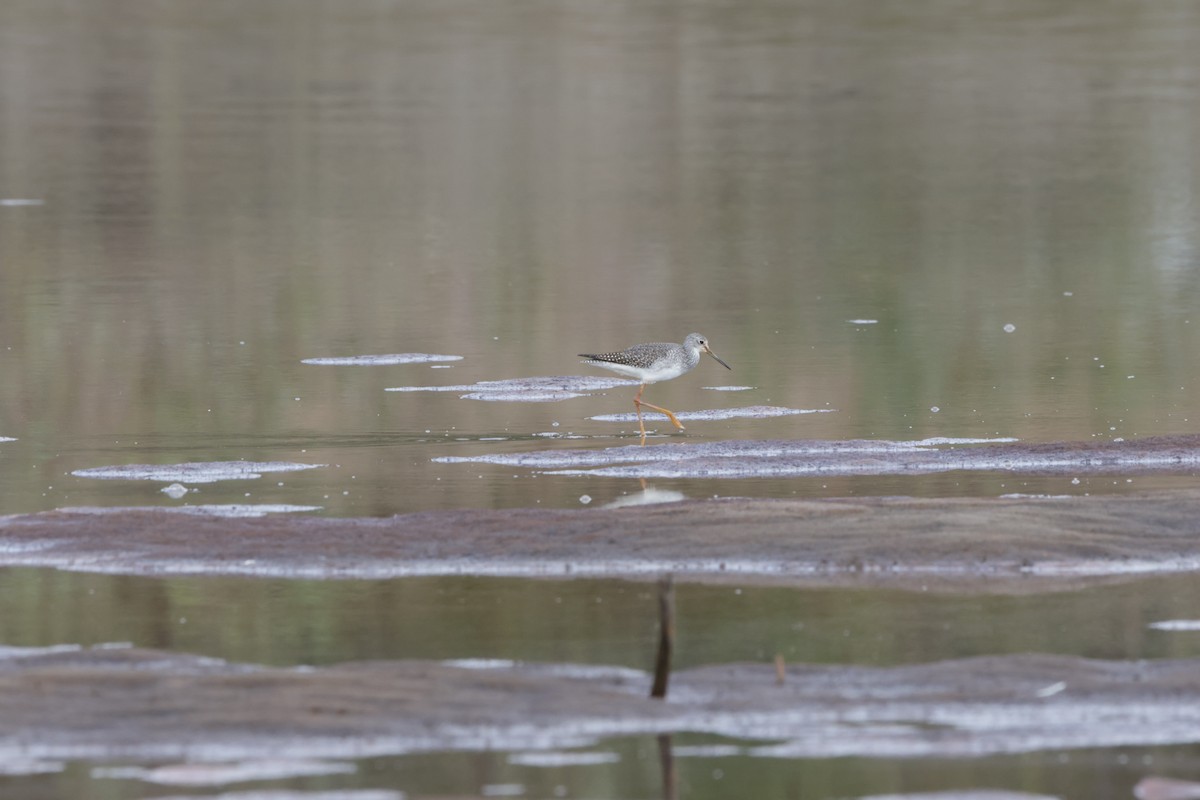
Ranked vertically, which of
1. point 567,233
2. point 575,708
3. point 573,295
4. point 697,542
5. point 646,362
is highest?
point 567,233

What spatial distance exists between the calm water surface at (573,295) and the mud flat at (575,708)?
9.9 inches

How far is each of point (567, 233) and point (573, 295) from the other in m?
6.51

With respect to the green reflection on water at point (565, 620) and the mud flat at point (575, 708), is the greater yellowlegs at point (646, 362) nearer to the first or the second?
the green reflection on water at point (565, 620)

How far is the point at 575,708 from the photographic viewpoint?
831cm

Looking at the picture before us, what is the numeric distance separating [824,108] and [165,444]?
1534 inches

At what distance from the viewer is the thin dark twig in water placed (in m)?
8.70

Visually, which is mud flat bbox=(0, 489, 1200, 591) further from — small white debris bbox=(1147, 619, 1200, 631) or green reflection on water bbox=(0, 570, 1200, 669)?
small white debris bbox=(1147, 619, 1200, 631)

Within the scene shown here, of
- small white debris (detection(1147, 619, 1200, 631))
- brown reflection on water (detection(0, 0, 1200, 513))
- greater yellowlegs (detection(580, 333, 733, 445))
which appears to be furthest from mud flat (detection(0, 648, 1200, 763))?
greater yellowlegs (detection(580, 333, 733, 445))

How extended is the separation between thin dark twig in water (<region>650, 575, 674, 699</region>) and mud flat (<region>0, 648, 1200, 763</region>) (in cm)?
5

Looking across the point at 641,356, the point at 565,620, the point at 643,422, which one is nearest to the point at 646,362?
the point at 641,356

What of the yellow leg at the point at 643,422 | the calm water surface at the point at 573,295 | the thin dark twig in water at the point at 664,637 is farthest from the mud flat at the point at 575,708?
the yellow leg at the point at 643,422

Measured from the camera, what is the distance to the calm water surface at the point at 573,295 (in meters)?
9.78

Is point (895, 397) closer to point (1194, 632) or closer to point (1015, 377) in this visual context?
point (1015, 377)

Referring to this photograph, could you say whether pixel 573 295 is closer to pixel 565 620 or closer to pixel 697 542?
pixel 697 542
